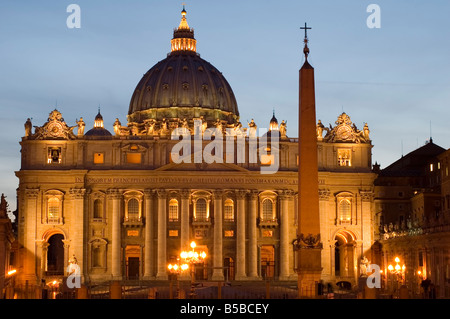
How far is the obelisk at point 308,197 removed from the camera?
53.1 m

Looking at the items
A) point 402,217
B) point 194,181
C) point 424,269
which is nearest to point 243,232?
point 194,181

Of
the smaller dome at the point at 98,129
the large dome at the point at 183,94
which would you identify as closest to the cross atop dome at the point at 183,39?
the large dome at the point at 183,94

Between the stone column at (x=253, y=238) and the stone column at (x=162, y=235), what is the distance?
880 centimetres

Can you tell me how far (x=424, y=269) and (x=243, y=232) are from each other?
3331 cm

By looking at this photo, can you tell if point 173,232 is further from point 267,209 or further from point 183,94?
point 183,94

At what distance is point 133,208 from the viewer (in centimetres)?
10844

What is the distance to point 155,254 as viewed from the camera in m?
108

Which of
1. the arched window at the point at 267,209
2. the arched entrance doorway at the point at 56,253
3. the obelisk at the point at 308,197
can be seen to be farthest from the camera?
the arched entrance doorway at the point at 56,253

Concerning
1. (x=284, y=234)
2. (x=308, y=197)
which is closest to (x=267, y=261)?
(x=284, y=234)

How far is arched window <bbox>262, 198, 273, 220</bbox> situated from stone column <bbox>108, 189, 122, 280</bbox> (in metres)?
15.2

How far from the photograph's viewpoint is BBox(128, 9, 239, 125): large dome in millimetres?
132250

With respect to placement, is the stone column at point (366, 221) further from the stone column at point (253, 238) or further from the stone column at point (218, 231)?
the stone column at point (218, 231)

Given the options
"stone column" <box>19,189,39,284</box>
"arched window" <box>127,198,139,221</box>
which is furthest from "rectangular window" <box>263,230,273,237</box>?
"stone column" <box>19,189,39,284</box>

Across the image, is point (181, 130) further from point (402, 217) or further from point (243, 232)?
point (402, 217)
